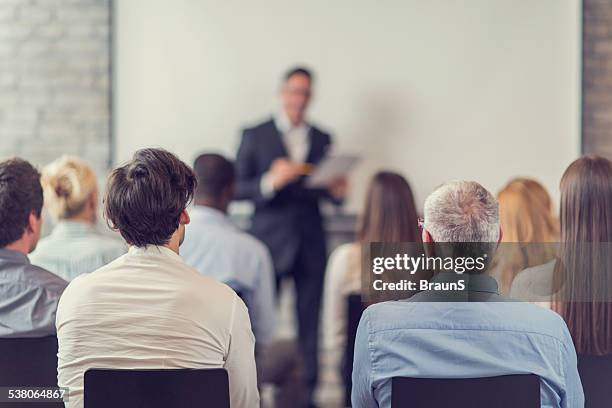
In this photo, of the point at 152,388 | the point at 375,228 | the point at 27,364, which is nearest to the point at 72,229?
the point at 27,364

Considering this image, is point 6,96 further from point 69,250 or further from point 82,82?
point 69,250

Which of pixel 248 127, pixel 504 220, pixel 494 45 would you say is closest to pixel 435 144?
pixel 494 45

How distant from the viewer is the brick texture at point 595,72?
16.6 feet

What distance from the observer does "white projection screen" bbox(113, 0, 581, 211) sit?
506 cm

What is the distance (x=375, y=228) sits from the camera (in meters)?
3.29

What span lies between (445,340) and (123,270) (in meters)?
0.70

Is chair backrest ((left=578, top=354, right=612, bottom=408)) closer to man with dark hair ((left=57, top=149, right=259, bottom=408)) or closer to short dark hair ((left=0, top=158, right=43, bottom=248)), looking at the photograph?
man with dark hair ((left=57, top=149, right=259, bottom=408))

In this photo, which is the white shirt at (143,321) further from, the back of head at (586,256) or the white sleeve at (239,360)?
the back of head at (586,256)


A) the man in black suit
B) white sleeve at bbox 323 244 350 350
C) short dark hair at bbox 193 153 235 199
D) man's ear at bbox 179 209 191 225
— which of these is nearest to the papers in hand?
the man in black suit

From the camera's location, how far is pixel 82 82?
5.27 metres

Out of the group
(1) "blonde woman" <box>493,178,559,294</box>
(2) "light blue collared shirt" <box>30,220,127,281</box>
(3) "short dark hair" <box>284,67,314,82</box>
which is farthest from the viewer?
(3) "short dark hair" <box>284,67,314,82</box>

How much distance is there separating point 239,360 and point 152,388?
0.26m

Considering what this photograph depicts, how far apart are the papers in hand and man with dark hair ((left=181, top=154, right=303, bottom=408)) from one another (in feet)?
4.19

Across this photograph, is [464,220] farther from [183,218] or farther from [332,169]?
[332,169]
